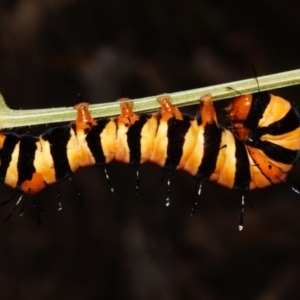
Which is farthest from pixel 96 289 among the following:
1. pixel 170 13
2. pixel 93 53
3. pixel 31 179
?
pixel 31 179

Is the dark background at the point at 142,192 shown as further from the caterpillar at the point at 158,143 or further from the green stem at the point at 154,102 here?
the green stem at the point at 154,102

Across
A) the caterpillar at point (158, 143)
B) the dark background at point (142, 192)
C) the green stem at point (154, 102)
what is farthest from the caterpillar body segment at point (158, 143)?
the dark background at point (142, 192)

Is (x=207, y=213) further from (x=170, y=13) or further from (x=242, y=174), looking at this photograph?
(x=242, y=174)

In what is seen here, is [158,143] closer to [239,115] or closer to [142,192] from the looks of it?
[239,115]

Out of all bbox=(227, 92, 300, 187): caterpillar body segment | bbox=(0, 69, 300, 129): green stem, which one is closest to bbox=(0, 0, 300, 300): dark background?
bbox=(227, 92, 300, 187): caterpillar body segment

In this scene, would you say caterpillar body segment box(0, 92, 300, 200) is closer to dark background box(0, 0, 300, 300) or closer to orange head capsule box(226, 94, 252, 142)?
orange head capsule box(226, 94, 252, 142)

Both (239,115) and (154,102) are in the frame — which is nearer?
(154,102)

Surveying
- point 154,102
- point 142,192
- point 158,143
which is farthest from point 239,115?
point 142,192
